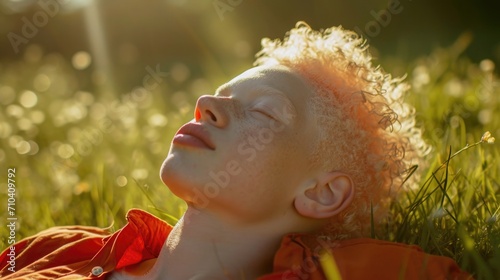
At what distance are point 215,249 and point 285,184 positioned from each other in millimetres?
295

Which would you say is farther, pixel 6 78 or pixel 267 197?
pixel 6 78

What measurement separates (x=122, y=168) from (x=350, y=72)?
2.08m

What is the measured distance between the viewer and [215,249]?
7.72 ft

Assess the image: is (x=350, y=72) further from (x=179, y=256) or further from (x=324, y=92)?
(x=179, y=256)

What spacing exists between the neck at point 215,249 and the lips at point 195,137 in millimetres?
210

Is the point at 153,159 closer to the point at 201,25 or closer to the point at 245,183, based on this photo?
the point at 245,183

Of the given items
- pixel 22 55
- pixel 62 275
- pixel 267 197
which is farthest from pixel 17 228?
pixel 22 55

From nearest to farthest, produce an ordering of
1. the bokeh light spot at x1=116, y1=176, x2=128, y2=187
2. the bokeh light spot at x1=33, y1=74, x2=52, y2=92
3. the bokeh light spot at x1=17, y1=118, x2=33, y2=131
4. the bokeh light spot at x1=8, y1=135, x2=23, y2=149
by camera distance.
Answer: the bokeh light spot at x1=116, y1=176, x2=128, y2=187, the bokeh light spot at x1=8, y1=135, x2=23, y2=149, the bokeh light spot at x1=17, y1=118, x2=33, y2=131, the bokeh light spot at x1=33, y1=74, x2=52, y2=92

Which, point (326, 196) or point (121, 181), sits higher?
point (121, 181)

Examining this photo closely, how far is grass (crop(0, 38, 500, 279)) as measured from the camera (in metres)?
2.72

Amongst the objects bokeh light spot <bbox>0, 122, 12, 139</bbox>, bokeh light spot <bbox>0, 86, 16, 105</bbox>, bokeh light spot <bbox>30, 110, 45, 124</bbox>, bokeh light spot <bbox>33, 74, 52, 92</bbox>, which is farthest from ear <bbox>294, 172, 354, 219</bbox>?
bokeh light spot <bbox>33, 74, 52, 92</bbox>

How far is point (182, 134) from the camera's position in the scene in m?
2.43

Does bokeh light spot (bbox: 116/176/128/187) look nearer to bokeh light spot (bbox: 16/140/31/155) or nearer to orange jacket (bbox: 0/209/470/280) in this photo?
orange jacket (bbox: 0/209/470/280)

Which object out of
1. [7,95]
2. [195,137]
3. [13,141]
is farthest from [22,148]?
[195,137]
